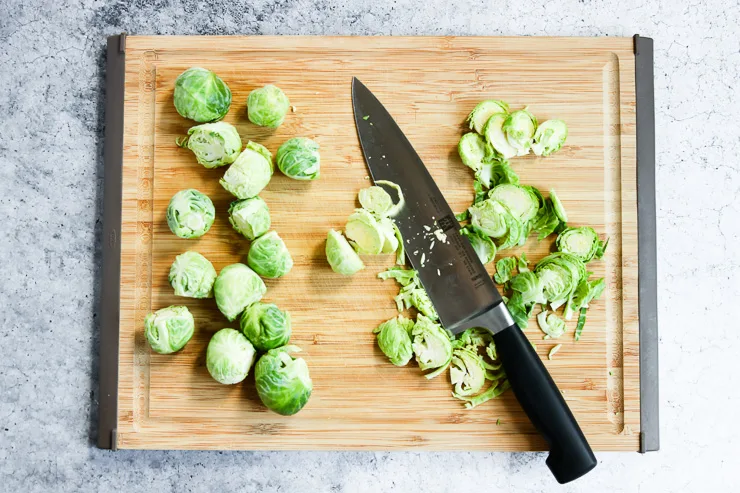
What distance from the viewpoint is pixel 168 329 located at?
2.29m

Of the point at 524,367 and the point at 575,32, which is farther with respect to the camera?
the point at 575,32

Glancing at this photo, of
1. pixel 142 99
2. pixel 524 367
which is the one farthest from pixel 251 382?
pixel 142 99

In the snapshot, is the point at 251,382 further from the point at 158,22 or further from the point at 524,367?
the point at 158,22

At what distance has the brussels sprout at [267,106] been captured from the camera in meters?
2.33

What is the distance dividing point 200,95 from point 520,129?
1.22 metres

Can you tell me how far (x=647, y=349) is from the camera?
2457 mm

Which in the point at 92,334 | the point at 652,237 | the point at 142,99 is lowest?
the point at 92,334

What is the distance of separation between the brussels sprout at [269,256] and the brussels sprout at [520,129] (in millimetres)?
970

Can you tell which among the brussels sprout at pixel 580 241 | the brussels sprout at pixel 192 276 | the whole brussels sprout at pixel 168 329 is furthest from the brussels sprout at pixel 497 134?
the whole brussels sprout at pixel 168 329

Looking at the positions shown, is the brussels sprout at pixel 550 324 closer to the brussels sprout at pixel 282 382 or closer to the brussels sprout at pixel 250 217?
the brussels sprout at pixel 282 382

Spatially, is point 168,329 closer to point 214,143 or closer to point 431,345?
point 214,143

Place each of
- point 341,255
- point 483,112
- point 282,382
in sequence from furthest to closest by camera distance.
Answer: point 483,112 < point 341,255 < point 282,382

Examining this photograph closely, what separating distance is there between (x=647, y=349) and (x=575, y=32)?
1339mm

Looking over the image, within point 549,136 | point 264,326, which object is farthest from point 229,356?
point 549,136
